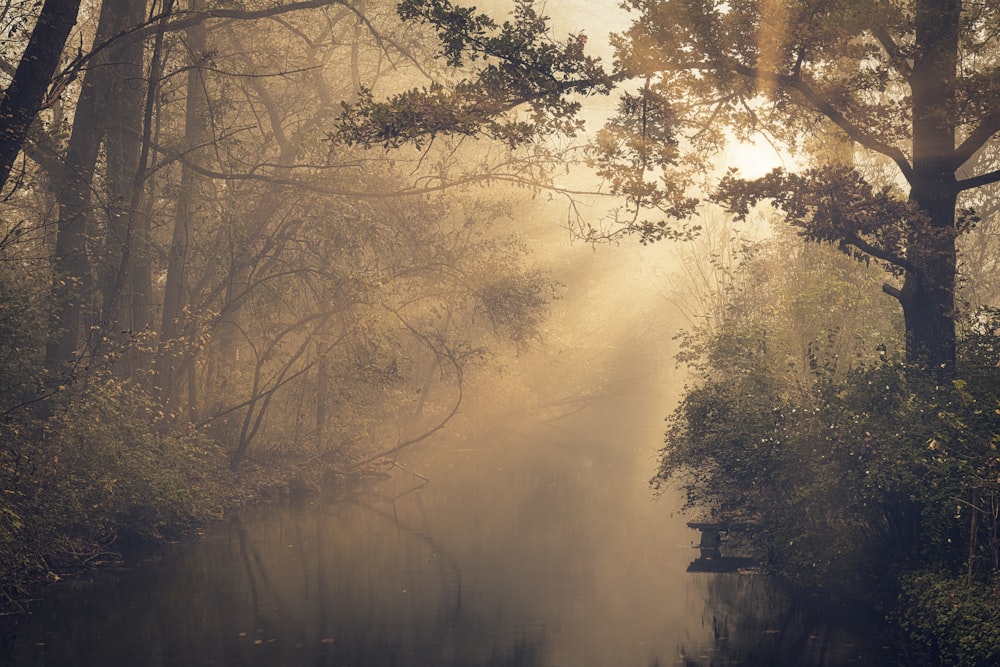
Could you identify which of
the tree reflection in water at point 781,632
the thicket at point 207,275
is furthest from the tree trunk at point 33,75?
the tree reflection in water at point 781,632

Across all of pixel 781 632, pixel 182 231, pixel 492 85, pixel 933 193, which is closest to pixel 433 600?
pixel 781 632

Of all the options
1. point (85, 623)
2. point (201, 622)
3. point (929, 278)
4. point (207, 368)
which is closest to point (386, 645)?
point (201, 622)

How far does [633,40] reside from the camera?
1689cm

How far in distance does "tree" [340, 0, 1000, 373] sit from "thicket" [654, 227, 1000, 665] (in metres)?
1.64

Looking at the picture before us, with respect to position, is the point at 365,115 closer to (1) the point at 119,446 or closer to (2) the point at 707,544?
(1) the point at 119,446

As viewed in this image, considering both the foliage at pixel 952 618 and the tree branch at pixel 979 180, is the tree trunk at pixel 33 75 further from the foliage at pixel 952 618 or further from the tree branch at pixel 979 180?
the tree branch at pixel 979 180

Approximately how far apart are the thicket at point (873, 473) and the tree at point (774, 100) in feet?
5.37

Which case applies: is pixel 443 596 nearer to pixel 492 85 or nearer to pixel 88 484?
pixel 88 484

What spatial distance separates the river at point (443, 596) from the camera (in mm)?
14312

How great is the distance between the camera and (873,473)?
622 inches

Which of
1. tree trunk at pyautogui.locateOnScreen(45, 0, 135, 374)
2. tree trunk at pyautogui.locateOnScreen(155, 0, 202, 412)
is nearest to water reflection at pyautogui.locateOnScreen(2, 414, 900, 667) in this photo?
tree trunk at pyautogui.locateOnScreen(155, 0, 202, 412)

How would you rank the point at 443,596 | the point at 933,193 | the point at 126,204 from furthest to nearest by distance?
the point at 126,204 < the point at 933,193 < the point at 443,596

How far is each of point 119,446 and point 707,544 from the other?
1158 cm

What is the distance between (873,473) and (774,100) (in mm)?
6629
